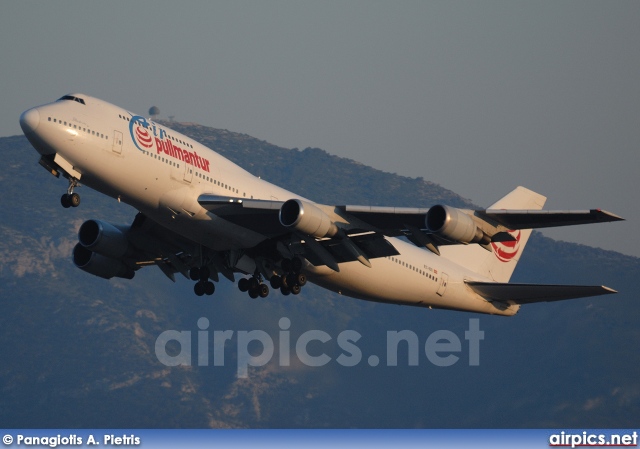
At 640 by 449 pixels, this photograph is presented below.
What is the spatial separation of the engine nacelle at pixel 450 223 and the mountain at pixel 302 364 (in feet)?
191

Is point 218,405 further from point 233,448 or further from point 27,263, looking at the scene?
point 233,448

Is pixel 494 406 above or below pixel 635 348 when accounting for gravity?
below

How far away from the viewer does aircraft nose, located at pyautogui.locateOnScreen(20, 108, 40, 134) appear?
37.4 metres

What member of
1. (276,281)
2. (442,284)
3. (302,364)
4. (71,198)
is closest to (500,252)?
(442,284)

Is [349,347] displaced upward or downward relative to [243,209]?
downward

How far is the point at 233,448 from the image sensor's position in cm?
4397

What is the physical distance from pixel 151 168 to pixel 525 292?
1950 cm

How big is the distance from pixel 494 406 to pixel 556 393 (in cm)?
649

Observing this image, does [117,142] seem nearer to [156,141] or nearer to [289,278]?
[156,141]

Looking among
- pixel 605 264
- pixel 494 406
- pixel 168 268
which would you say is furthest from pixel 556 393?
pixel 168 268

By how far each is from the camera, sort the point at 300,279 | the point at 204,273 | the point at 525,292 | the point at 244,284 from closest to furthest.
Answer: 1. the point at 300,279
2. the point at 204,273
3. the point at 244,284
4. the point at 525,292

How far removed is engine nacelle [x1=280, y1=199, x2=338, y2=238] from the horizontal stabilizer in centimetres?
1227

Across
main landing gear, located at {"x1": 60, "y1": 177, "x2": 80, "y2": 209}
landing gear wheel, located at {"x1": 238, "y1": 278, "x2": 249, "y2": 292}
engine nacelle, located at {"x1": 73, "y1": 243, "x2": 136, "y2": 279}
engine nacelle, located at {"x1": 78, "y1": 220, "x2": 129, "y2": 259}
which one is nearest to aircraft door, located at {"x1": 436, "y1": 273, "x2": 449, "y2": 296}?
landing gear wheel, located at {"x1": 238, "y1": 278, "x2": 249, "y2": 292}

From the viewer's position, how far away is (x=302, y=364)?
10525cm
